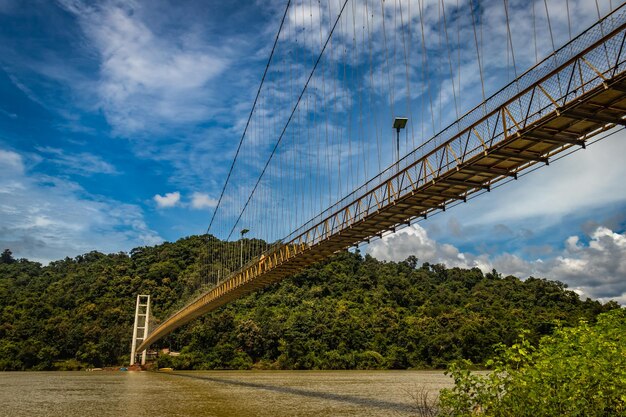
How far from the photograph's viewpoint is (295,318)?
7481 cm

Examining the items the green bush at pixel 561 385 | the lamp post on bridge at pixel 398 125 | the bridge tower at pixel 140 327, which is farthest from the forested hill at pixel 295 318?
the green bush at pixel 561 385

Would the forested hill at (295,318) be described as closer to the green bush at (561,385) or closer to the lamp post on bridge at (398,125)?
the lamp post on bridge at (398,125)

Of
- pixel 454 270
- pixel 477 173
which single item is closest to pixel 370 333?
pixel 454 270

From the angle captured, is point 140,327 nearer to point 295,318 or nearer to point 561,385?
point 295,318

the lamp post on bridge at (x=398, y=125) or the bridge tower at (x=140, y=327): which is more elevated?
the lamp post on bridge at (x=398, y=125)

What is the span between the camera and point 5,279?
322 feet

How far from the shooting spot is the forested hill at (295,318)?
69562 millimetres

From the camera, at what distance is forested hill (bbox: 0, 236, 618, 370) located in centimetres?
6956

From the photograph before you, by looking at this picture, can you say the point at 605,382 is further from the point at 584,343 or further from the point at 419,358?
the point at 419,358

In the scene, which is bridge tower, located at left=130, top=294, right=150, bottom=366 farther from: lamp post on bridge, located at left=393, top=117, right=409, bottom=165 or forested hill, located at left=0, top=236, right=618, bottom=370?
lamp post on bridge, located at left=393, top=117, right=409, bottom=165

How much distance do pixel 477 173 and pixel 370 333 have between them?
60.2 m

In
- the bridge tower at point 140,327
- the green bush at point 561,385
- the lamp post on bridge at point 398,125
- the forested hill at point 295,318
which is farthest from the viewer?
the bridge tower at point 140,327

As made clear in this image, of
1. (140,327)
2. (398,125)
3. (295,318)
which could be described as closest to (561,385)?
(398,125)

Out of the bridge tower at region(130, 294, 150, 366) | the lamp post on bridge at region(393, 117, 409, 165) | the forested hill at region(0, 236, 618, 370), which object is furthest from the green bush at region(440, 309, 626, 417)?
the bridge tower at region(130, 294, 150, 366)
